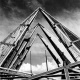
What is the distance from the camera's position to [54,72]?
6832mm

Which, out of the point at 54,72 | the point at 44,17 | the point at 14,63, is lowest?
the point at 54,72

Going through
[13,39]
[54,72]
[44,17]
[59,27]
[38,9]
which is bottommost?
[54,72]

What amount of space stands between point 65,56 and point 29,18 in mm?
4921

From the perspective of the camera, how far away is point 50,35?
1537 centimetres

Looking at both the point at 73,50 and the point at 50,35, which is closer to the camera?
the point at 73,50

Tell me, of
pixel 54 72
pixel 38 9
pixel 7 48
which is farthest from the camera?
pixel 38 9

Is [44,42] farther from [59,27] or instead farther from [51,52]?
[59,27]

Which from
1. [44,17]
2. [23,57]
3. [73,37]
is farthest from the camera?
[23,57]

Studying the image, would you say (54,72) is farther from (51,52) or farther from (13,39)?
(51,52)

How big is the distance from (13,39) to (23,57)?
4.39 meters

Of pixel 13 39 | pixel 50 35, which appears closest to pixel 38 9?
pixel 50 35

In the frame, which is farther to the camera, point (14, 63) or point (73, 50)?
point (14, 63)

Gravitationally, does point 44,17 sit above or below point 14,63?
above

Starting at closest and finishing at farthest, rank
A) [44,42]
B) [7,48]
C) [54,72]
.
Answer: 1. [54,72]
2. [7,48]
3. [44,42]
